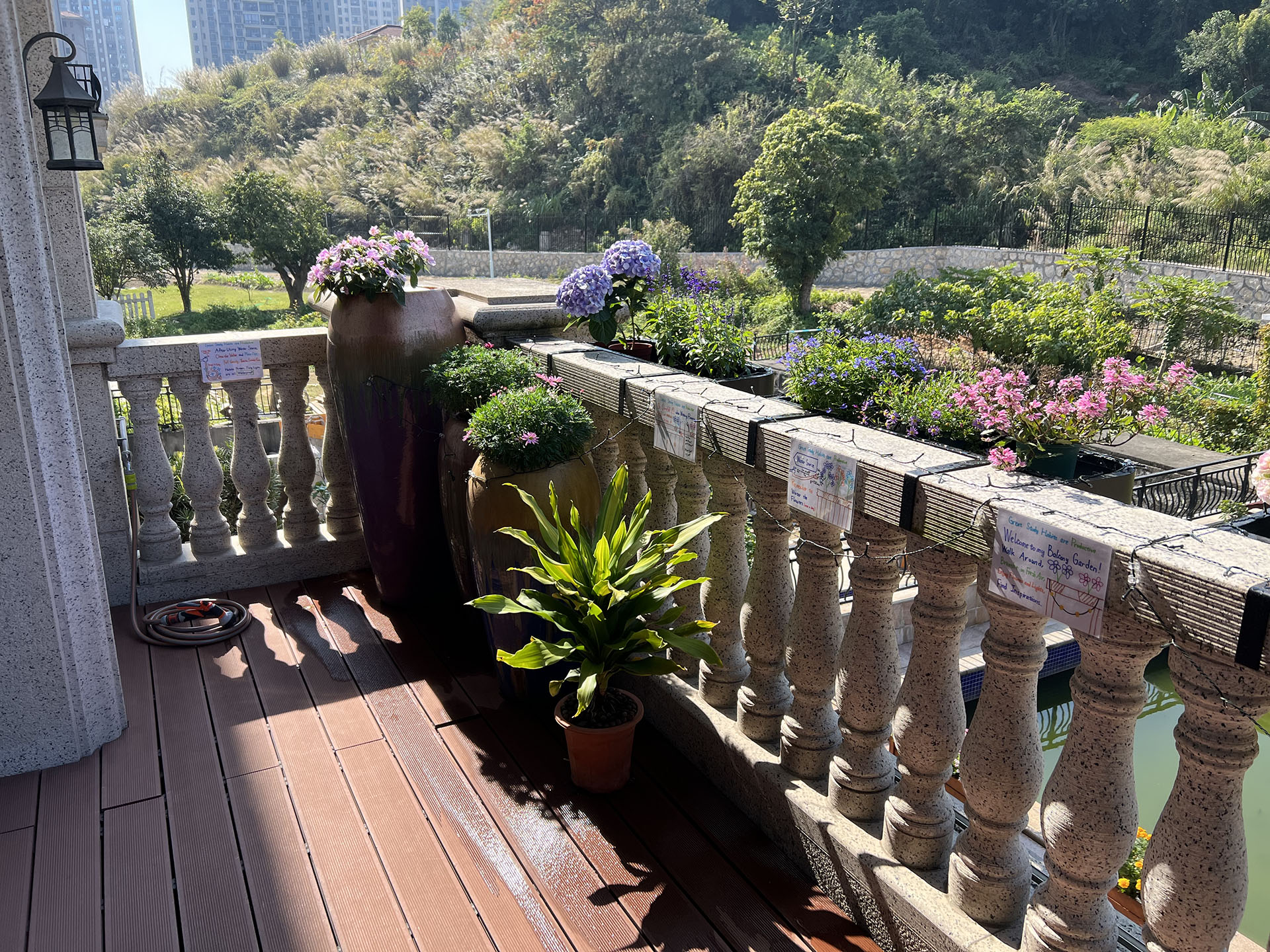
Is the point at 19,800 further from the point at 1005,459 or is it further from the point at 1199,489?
the point at 1199,489

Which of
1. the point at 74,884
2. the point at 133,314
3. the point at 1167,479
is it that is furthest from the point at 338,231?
the point at 74,884

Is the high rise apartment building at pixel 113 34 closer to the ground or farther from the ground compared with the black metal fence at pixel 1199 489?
farther from the ground

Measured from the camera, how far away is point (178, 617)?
350 centimetres

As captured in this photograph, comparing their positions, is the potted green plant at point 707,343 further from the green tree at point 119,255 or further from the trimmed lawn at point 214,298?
the trimmed lawn at point 214,298

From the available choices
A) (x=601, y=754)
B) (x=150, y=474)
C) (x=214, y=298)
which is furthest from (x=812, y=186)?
(x=601, y=754)

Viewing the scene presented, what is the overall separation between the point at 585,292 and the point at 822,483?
4.84 feet

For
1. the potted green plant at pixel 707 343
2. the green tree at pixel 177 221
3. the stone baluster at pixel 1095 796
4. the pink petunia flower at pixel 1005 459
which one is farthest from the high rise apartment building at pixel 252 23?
the stone baluster at pixel 1095 796

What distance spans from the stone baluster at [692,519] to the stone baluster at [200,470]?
6.52ft

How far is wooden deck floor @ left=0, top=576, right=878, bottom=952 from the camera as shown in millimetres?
1960

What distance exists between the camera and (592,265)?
10.3 ft

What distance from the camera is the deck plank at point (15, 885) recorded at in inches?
76.6

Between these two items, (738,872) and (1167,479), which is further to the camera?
(1167,479)

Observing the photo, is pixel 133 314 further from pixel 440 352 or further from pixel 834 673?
pixel 834 673

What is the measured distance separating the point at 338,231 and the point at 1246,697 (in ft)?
121
